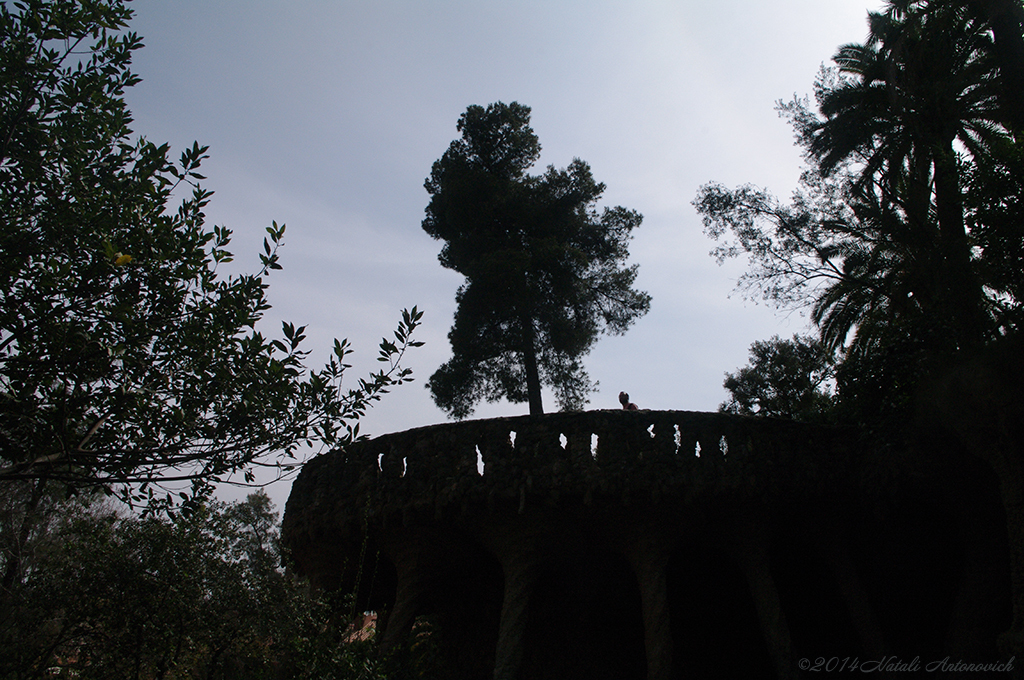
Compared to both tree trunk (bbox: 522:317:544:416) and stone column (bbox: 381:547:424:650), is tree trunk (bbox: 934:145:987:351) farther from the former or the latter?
tree trunk (bbox: 522:317:544:416)

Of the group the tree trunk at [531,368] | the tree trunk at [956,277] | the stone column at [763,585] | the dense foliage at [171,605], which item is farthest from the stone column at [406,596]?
the tree trunk at [956,277]

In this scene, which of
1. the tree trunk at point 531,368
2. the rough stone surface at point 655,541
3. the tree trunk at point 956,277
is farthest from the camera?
the tree trunk at point 531,368

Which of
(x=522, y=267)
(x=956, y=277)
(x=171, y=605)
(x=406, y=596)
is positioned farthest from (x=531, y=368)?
(x=171, y=605)

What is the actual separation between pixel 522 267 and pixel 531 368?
3.10 m

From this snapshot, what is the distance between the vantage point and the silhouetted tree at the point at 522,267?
2117 cm

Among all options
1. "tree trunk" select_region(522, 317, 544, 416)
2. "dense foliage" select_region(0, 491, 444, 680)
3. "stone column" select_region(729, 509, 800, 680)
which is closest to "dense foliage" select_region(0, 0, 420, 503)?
"dense foliage" select_region(0, 491, 444, 680)

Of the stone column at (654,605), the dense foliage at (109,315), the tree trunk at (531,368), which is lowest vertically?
the stone column at (654,605)

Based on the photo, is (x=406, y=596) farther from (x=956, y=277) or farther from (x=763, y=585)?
(x=956, y=277)

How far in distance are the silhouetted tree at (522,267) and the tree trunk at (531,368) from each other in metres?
0.03

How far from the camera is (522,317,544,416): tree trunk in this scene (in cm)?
2044

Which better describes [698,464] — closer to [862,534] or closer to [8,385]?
[862,534]

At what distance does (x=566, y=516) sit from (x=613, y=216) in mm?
14330

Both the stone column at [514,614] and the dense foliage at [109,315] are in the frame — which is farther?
the stone column at [514,614]

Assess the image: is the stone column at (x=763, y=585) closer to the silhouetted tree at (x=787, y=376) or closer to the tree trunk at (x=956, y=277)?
the tree trunk at (x=956, y=277)
